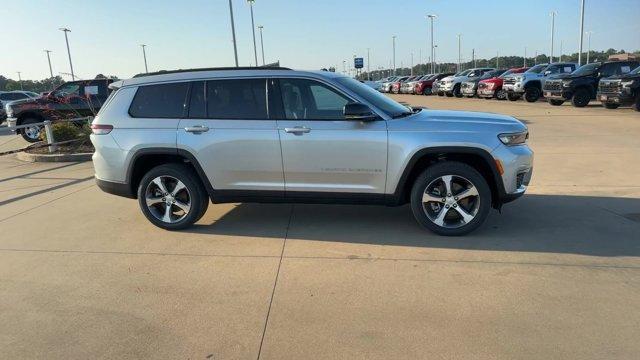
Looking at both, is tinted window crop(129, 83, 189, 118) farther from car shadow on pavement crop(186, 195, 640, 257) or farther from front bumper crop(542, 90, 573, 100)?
front bumper crop(542, 90, 573, 100)

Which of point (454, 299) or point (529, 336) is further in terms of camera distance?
point (454, 299)

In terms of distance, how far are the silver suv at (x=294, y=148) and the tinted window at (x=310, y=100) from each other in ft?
0.04

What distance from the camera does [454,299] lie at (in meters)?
3.71

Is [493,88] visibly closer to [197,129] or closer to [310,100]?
[310,100]

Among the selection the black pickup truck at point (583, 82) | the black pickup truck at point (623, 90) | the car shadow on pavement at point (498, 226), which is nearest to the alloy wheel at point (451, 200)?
the car shadow on pavement at point (498, 226)

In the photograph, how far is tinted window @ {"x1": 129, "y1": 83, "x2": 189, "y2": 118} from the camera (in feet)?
17.7

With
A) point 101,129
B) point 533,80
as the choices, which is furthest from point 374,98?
point 533,80

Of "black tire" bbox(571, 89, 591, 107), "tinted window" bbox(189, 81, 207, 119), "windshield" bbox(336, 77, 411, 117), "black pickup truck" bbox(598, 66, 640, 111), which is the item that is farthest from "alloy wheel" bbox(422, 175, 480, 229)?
"black tire" bbox(571, 89, 591, 107)

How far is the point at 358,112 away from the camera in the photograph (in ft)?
15.7

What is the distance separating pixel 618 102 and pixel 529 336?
16.8 metres

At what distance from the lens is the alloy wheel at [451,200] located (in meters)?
4.95

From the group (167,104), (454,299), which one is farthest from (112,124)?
(454,299)

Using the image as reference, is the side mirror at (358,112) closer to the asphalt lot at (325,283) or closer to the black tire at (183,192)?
the asphalt lot at (325,283)

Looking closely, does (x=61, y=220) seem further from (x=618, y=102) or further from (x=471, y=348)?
(x=618, y=102)
